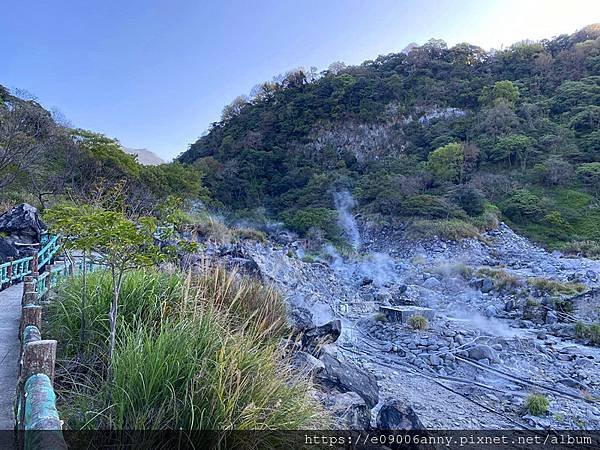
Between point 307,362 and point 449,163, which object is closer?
point 307,362

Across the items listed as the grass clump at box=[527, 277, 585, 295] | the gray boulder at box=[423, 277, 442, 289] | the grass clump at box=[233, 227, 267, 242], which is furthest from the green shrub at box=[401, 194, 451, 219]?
the grass clump at box=[527, 277, 585, 295]

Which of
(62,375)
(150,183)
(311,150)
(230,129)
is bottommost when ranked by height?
(62,375)

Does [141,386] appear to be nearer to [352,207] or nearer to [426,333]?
[426,333]

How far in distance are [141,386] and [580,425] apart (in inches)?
194

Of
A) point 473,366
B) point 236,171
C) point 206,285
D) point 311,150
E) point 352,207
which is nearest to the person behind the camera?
point 206,285

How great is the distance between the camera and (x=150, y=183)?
714 inches

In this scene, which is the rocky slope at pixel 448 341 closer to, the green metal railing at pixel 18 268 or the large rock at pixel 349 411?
the large rock at pixel 349 411

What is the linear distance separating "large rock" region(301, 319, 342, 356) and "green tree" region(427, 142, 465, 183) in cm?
2316

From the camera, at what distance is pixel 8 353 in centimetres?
310

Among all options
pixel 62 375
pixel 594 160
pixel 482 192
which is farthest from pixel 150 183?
pixel 594 160

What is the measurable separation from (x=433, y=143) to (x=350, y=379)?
30403mm

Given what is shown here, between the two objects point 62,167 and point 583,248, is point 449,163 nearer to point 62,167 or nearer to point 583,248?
point 583,248

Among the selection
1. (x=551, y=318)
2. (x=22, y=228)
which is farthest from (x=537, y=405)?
(x=22, y=228)

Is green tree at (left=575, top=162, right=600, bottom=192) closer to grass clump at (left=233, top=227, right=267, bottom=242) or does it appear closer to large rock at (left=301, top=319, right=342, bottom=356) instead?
grass clump at (left=233, top=227, right=267, bottom=242)
